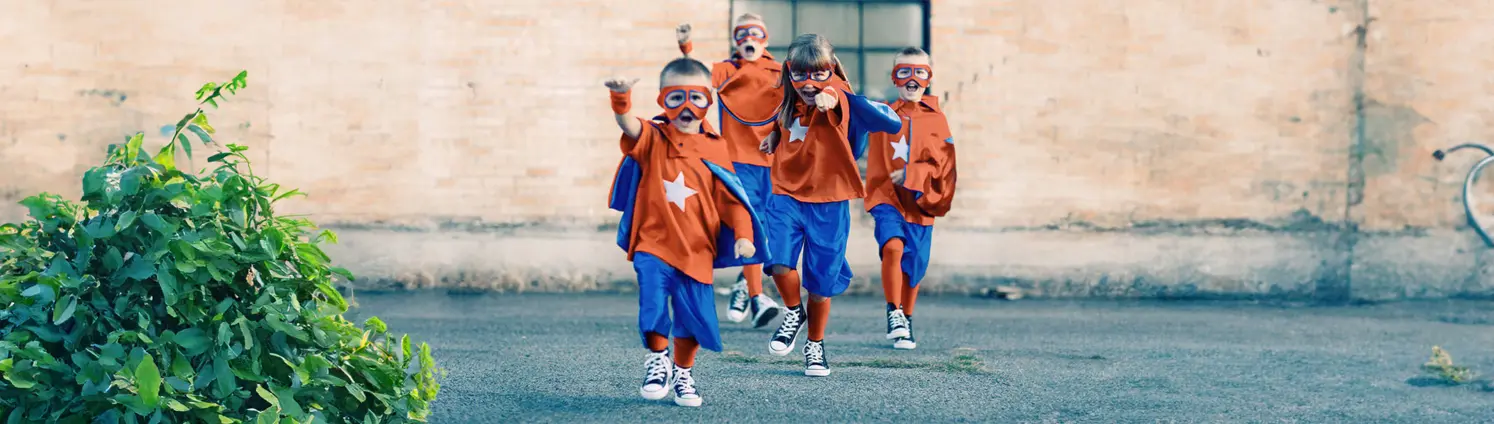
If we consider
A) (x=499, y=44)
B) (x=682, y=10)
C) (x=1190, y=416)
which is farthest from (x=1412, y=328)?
(x=499, y=44)

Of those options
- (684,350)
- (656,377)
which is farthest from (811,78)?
(656,377)

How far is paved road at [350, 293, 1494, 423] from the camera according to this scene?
5.97 meters

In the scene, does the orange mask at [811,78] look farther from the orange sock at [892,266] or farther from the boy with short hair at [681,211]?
the orange sock at [892,266]

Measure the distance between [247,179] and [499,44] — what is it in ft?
23.2

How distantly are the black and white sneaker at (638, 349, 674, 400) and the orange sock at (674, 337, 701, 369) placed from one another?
59 mm

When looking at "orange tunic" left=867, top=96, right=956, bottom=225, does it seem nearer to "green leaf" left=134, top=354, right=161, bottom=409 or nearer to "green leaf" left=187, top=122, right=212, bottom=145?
"green leaf" left=187, top=122, right=212, bottom=145

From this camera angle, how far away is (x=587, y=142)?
10.7 metres

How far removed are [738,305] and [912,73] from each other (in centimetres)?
203

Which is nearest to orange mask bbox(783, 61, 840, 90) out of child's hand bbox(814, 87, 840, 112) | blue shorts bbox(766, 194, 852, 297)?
child's hand bbox(814, 87, 840, 112)

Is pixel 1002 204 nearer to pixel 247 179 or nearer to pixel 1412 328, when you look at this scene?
pixel 1412 328

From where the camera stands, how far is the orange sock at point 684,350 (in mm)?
5840

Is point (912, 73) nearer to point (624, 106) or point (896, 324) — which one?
point (896, 324)

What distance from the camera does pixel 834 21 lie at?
11023 mm

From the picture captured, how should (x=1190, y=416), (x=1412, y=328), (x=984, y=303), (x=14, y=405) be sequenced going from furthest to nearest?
(x=984, y=303)
(x=1412, y=328)
(x=1190, y=416)
(x=14, y=405)
